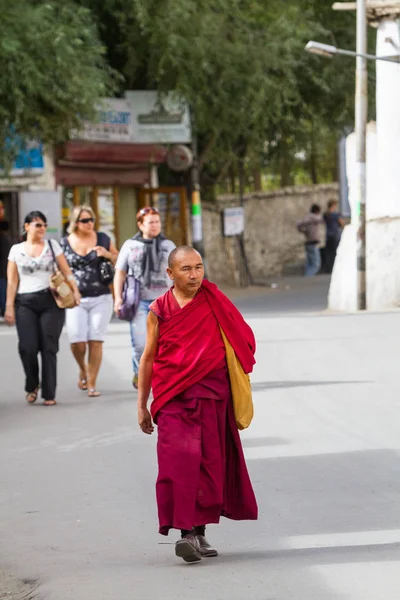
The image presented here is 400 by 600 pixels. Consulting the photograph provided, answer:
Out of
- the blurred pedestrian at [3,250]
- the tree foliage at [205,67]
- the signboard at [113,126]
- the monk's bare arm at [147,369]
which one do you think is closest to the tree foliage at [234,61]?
the tree foliage at [205,67]

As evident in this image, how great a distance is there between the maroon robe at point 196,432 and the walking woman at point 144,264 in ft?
19.0

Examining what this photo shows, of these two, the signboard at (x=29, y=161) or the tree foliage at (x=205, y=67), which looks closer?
the tree foliage at (x=205, y=67)

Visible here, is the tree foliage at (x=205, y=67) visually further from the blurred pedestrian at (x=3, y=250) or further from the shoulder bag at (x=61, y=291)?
the shoulder bag at (x=61, y=291)

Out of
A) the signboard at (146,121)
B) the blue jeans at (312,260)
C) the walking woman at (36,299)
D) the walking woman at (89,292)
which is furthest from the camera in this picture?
the blue jeans at (312,260)

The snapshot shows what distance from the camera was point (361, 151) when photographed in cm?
2581

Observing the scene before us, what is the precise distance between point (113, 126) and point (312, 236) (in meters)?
7.99

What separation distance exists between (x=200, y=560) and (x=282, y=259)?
3641cm

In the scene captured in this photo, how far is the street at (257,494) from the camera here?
6.19m

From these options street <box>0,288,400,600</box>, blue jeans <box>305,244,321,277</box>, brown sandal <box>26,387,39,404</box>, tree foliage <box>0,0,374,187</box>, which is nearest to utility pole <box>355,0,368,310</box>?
tree foliage <box>0,0,374,187</box>

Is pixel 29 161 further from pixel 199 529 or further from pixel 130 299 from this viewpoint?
pixel 199 529

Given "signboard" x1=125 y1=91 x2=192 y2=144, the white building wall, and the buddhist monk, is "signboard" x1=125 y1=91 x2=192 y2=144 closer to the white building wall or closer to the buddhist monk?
the white building wall

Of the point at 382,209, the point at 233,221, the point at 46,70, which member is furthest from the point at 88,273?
the point at 233,221

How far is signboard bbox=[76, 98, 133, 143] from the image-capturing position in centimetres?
3153

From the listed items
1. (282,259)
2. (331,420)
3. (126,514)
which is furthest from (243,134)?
(126,514)
